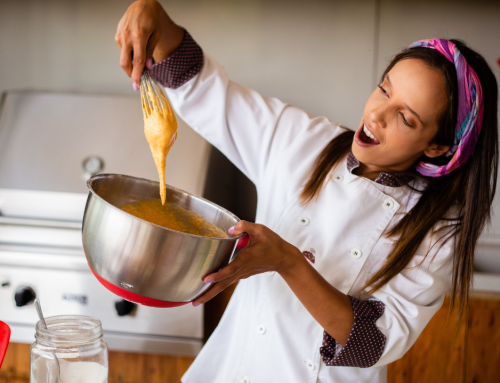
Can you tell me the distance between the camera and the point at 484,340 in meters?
1.23

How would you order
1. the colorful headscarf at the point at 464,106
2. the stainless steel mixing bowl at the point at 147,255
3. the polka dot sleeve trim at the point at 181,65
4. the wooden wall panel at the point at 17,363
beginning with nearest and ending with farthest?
the stainless steel mixing bowl at the point at 147,255
the colorful headscarf at the point at 464,106
the polka dot sleeve trim at the point at 181,65
the wooden wall panel at the point at 17,363

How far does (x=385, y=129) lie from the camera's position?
0.80m

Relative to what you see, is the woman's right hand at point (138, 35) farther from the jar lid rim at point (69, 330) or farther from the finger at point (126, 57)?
the jar lid rim at point (69, 330)

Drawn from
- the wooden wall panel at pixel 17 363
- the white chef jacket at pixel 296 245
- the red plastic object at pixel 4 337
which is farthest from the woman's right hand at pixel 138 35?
the wooden wall panel at pixel 17 363

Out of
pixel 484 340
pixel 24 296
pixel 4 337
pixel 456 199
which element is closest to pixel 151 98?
pixel 4 337

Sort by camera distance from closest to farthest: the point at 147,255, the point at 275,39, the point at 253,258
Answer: the point at 147,255
the point at 253,258
the point at 275,39

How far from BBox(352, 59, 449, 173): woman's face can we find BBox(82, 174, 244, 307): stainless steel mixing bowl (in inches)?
14.4

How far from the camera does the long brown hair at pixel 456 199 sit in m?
0.80

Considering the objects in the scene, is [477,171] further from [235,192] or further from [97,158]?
[97,158]

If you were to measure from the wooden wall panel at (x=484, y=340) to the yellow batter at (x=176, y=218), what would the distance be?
858mm

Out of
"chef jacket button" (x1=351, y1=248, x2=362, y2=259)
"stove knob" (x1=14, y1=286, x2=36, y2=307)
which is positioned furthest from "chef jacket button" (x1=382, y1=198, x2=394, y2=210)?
"stove knob" (x1=14, y1=286, x2=36, y2=307)

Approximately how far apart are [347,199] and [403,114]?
8.0 inches

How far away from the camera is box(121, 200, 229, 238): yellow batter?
0.71 metres

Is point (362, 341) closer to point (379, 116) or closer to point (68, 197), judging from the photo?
point (379, 116)
